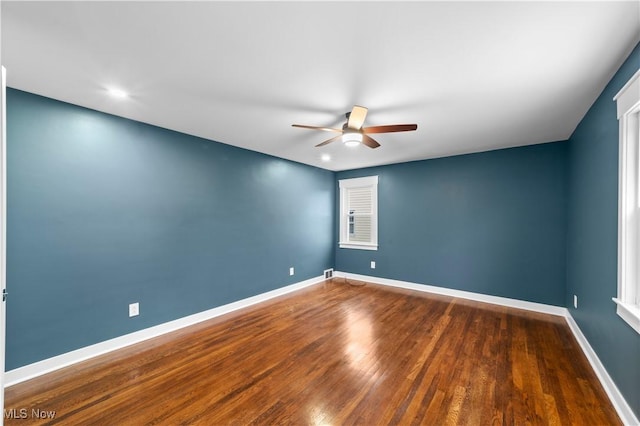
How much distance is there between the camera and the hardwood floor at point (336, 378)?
70.1 inches

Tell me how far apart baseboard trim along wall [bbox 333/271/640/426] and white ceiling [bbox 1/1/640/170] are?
228cm

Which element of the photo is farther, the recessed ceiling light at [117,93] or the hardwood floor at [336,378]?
the recessed ceiling light at [117,93]

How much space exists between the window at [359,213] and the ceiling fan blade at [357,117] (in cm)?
290

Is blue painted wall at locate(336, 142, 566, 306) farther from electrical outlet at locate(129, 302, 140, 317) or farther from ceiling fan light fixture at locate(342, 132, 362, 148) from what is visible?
electrical outlet at locate(129, 302, 140, 317)

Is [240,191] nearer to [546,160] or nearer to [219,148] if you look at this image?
[219,148]

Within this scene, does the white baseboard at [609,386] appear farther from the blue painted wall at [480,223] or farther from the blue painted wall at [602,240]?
the blue painted wall at [480,223]

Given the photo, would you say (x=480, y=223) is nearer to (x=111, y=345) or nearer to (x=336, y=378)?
(x=336, y=378)

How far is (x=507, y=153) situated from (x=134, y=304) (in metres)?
5.35

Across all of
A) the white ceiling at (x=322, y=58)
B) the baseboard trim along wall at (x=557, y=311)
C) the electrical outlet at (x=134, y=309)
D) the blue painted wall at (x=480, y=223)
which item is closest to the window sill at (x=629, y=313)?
the baseboard trim along wall at (x=557, y=311)

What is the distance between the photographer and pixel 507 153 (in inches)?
158

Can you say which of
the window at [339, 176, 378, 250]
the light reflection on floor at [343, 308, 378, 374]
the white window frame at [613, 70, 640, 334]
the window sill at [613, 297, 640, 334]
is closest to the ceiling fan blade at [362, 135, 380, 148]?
the white window frame at [613, 70, 640, 334]

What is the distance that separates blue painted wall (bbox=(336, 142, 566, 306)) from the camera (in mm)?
3703

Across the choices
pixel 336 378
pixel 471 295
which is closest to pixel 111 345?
pixel 336 378

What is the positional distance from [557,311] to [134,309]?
5.32 meters
